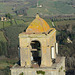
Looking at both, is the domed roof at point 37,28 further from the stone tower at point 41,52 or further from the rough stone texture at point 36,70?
the rough stone texture at point 36,70

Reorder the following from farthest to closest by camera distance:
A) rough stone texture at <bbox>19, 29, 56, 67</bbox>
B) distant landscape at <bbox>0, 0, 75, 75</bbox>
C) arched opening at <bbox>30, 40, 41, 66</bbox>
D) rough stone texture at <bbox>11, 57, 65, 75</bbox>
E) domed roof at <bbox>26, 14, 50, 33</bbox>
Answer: distant landscape at <bbox>0, 0, 75, 75</bbox>
arched opening at <bbox>30, 40, 41, 66</bbox>
domed roof at <bbox>26, 14, 50, 33</bbox>
rough stone texture at <bbox>19, 29, 56, 67</bbox>
rough stone texture at <bbox>11, 57, 65, 75</bbox>

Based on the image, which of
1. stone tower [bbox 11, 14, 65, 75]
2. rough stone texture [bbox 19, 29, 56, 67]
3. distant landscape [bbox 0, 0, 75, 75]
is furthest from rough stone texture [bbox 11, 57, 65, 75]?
distant landscape [bbox 0, 0, 75, 75]

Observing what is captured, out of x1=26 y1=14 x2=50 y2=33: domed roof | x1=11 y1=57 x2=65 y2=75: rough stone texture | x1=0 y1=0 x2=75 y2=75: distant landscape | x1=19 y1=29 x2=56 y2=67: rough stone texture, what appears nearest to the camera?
x1=11 y1=57 x2=65 y2=75: rough stone texture

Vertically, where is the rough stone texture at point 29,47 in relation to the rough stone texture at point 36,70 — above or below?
above

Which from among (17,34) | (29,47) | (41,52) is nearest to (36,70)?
(41,52)

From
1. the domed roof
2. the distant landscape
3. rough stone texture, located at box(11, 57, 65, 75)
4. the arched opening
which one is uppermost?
the domed roof

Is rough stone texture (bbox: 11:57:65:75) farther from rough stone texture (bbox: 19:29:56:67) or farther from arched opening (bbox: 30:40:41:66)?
arched opening (bbox: 30:40:41:66)

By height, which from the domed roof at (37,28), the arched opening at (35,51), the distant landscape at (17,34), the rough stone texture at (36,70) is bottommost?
the distant landscape at (17,34)

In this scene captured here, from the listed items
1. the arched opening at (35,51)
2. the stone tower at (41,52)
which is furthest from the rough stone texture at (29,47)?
the arched opening at (35,51)

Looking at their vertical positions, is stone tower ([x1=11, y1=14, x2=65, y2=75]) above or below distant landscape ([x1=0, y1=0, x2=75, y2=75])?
above

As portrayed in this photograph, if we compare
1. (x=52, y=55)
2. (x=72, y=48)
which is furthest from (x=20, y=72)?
(x=72, y=48)

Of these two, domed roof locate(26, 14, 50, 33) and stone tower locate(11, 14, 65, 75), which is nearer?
stone tower locate(11, 14, 65, 75)

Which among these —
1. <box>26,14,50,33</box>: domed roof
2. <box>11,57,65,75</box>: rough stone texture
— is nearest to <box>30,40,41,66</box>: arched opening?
<box>11,57,65,75</box>: rough stone texture
